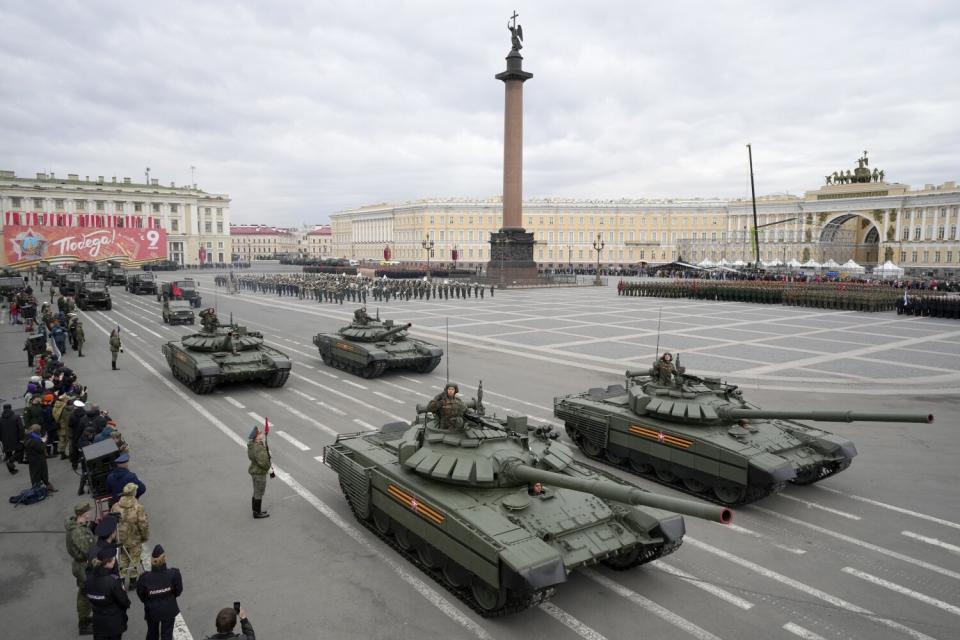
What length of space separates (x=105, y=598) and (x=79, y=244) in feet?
189

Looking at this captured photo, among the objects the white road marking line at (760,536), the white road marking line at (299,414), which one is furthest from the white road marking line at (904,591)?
the white road marking line at (299,414)

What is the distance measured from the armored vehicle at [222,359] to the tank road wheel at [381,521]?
8.72 meters

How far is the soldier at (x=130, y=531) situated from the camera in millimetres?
7133

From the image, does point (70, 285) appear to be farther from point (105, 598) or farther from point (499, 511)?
point (499, 511)

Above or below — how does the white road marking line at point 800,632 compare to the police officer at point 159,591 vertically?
below

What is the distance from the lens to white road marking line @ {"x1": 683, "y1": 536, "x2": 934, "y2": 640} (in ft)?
21.4

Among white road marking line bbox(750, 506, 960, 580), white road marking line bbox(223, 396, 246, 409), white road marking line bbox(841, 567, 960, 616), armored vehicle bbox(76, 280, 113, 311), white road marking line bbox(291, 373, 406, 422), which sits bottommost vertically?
white road marking line bbox(841, 567, 960, 616)

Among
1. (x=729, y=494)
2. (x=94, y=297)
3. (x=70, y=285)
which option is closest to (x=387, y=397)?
(x=729, y=494)

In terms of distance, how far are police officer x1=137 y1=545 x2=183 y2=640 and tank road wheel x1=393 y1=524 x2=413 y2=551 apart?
2960mm

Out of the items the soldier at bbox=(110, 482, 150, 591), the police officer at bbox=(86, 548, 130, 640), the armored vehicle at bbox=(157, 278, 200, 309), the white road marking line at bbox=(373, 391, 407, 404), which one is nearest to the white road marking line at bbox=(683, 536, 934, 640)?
the police officer at bbox=(86, 548, 130, 640)

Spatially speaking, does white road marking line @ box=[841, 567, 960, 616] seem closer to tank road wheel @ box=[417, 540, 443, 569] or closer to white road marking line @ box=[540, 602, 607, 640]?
white road marking line @ box=[540, 602, 607, 640]

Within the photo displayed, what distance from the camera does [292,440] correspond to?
1268 centimetres

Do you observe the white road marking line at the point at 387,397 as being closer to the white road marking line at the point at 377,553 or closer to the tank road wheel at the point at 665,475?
the white road marking line at the point at 377,553

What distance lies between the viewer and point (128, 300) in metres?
45.4
